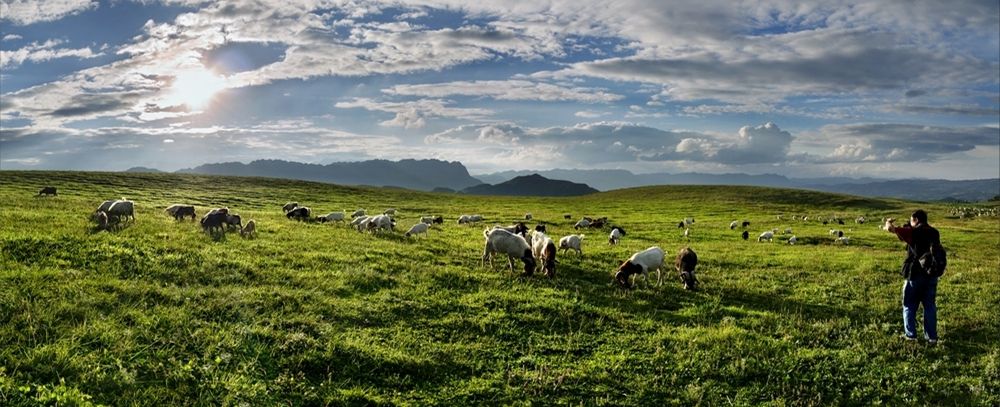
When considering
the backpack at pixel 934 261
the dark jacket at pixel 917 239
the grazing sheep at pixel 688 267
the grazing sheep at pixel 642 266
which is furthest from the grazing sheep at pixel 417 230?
the backpack at pixel 934 261

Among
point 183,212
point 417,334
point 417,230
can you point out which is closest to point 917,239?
point 417,334

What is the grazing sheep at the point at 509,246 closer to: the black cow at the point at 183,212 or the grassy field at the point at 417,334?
the grassy field at the point at 417,334

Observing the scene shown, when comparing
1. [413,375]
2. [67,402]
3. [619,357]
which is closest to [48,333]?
[67,402]

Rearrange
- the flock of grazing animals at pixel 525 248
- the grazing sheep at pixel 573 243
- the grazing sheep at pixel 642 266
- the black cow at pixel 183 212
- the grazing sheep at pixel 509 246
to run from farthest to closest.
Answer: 1. the black cow at pixel 183 212
2. the grazing sheep at pixel 573 243
3. the grazing sheep at pixel 509 246
4. the flock of grazing animals at pixel 525 248
5. the grazing sheep at pixel 642 266

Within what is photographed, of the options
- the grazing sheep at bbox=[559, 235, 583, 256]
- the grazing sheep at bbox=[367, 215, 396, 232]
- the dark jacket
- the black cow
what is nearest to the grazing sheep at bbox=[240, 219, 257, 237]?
the black cow

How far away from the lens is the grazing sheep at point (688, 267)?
16.4m

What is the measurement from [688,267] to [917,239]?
266 inches

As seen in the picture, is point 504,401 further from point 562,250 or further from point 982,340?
point 562,250

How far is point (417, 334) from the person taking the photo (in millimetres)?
10203

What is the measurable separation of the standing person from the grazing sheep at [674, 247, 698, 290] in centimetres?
589

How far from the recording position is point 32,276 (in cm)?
997

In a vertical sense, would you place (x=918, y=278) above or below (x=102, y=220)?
below

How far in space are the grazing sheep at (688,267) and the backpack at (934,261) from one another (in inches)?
251

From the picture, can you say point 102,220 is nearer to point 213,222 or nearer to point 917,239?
point 213,222
